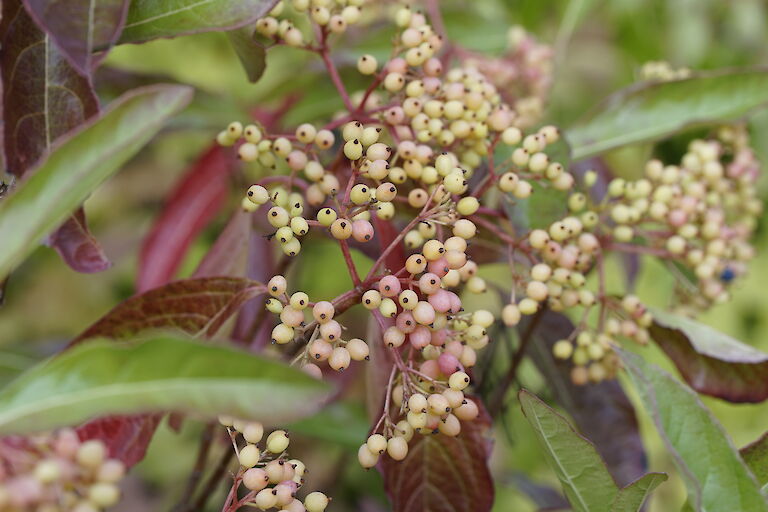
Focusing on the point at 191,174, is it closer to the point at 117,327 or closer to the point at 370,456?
the point at 117,327

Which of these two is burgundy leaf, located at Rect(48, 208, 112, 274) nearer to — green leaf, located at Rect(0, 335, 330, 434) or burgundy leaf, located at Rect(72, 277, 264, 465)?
burgundy leaf, located at Rect(72, 277, 264, 465)

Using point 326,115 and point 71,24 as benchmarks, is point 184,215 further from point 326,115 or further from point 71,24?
point 71,24

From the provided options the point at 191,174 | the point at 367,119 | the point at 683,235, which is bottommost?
the point at 191,174

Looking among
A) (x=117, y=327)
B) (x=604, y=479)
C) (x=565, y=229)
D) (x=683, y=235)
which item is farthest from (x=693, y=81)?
(x=117, y=327)

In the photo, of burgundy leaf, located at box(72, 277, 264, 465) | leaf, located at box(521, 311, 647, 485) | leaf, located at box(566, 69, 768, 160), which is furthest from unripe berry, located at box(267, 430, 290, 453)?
→ leaf, located at box(566, 69, 768, 160)

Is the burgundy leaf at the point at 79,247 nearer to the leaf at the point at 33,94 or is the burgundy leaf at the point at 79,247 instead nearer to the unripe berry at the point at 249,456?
the leaf at the point at 33,94

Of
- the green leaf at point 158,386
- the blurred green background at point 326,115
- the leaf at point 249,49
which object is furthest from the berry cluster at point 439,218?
the blurred green background at point 326,115
